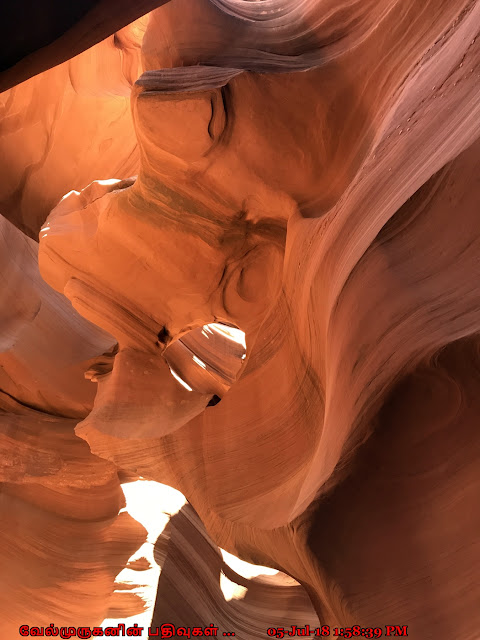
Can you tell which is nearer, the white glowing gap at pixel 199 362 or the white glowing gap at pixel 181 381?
the white glowing gap at pixel 181 381

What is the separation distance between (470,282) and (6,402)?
10.1 ft

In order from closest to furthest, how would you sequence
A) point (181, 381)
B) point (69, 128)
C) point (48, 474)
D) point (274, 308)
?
point (274, 308) → point (181, 381) → point (48, 474) → point (69, 128)

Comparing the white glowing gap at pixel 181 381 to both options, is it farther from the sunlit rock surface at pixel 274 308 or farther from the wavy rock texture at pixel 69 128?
the wavy rock texture at pixel 69 128

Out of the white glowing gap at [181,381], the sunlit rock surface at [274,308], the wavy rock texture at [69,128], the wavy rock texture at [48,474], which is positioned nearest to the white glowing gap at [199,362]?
the sunlit rock surface at [274,308]

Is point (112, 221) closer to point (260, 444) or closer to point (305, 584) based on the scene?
point (260, 444)

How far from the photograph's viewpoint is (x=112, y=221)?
9.05 feet

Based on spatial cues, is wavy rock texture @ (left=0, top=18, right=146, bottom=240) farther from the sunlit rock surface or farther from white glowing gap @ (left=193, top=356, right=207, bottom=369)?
white glowing gap @ (left=193, top=356, right=207, bottom=369)

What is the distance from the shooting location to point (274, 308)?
2549mm

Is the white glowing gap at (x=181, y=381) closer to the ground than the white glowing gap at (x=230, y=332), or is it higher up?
closer to the ground

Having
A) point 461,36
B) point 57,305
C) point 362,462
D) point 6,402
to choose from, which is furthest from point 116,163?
point 362,462

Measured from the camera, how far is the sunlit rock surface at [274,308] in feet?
4.73
